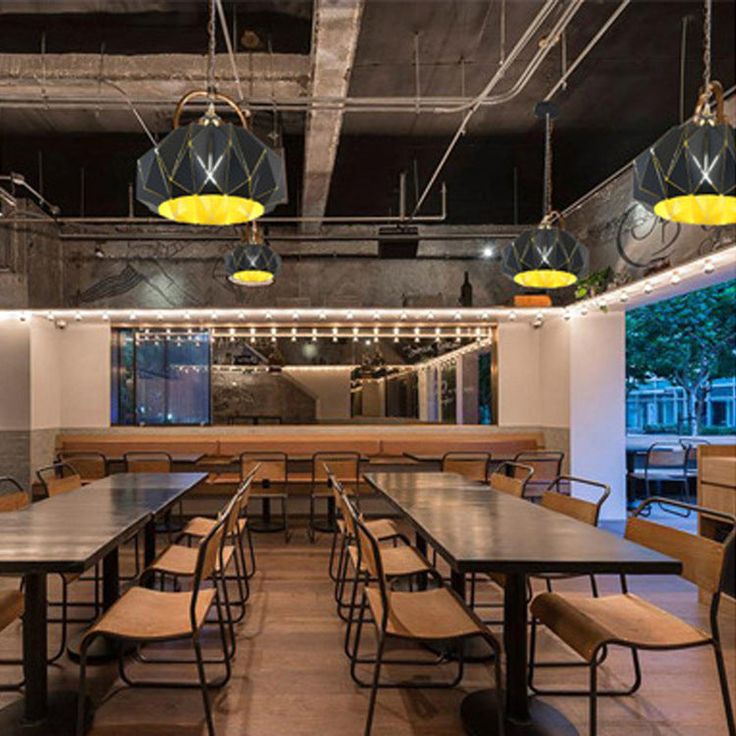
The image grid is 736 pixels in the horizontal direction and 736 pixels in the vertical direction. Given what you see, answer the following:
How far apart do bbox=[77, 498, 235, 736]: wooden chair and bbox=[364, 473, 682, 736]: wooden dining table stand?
0.91 m

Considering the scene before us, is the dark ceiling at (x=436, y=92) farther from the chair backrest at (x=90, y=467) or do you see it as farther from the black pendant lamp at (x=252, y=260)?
the chair backrest at (x=90, y=467)

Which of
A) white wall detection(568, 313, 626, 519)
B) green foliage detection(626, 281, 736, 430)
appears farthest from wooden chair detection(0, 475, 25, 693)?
green foliage detection(626, 281, 736, 430)

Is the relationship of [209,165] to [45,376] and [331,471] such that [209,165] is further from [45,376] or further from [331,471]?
[45,376]

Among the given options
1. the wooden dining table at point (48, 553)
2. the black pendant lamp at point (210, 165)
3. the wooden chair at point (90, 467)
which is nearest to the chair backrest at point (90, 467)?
the wooden chair at point (90, 467)

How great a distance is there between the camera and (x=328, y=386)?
8.58 m

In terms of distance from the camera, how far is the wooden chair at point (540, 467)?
664 cm

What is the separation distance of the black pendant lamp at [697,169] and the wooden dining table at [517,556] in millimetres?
1468

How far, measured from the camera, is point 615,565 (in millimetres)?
2193

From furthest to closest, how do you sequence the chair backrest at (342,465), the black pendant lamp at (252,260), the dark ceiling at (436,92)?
the chair backrest at (342,465) → the black pendant lamp at (252,260) → the dark ceiling at (436,92)

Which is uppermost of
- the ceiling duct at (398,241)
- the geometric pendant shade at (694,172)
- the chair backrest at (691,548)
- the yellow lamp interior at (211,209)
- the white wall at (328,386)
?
the ceiling duct at (398,241)

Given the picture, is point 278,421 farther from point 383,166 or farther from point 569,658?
point 569,658

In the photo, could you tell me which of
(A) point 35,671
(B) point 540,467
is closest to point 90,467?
(A) point 35,671

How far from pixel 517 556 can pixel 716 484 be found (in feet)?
9.35

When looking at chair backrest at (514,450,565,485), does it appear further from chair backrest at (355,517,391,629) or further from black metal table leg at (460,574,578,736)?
chair backrest at (355,517,391,629)
